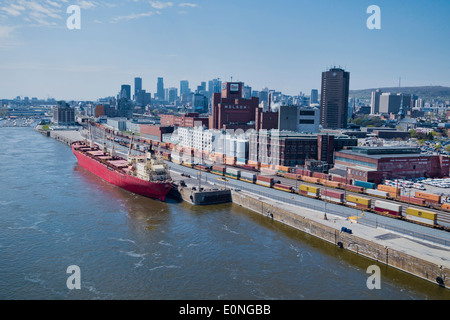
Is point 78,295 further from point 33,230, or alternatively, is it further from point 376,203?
point 376,203

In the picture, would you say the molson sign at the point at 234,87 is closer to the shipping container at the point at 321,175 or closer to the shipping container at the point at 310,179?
the shipping container at the point at 321,175

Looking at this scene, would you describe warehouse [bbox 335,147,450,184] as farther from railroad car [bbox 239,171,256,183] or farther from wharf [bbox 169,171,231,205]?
wharf [bbox 169,171,231,205]

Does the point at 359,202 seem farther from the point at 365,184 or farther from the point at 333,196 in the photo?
the point at 365,184

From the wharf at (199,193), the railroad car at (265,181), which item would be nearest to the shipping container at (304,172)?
the railroad car at (265,181)

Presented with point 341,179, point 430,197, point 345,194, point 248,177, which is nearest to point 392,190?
point 430,197

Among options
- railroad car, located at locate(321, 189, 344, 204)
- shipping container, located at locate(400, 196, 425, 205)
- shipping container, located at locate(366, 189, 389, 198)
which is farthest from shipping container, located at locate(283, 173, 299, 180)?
shipping container, located at locate(400, 196, 425, 205)
